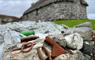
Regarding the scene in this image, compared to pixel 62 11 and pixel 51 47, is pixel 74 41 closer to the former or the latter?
pixel 51 47

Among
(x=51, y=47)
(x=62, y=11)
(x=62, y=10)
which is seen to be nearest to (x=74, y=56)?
(x=51, y=47)

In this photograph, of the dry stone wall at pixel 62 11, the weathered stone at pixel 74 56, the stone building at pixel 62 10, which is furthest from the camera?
the stone building at pixel 62 10

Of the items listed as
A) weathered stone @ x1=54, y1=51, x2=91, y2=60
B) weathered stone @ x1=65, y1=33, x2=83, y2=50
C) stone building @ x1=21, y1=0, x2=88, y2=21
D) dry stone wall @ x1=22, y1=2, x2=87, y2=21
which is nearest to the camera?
weathered stone @ x1=54, y1=51, x2=91, y2=60

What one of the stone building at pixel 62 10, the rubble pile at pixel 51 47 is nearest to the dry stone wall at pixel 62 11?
the stone building at pixel 62 10

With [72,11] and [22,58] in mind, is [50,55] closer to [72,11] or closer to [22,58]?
[22,58]

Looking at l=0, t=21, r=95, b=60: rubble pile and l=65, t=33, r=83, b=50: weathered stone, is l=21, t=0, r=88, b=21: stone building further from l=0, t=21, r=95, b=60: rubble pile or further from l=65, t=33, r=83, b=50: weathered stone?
l=65, t=33, r=83, b=50: weathered stone

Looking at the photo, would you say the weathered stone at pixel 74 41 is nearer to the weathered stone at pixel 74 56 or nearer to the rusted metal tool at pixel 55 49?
the weathered stone at pixel 74 56

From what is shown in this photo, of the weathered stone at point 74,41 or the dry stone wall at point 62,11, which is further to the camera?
the dry stone wall at point 62,11

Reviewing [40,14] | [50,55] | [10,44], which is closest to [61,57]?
[50,55]

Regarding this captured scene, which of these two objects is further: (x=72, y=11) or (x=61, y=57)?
(x=72, y=11)

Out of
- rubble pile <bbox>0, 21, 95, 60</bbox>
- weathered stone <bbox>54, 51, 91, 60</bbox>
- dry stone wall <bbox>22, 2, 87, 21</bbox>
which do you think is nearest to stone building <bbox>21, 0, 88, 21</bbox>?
dry stone wall <bbox>22, 2, 87, 21</bbox>

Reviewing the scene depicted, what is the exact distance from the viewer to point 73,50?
11281 mm

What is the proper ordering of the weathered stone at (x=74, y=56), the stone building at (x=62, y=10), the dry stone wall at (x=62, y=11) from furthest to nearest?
the stone building at (x=62, y=10) < the dry stone wall at (x=62, y=11) < the weathered stone at (x=74, y=56)

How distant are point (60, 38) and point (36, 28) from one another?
4984 mm
